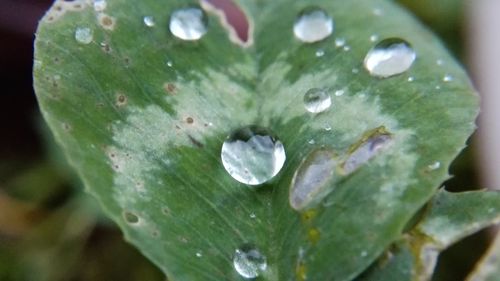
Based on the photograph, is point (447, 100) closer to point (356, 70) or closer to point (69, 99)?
point (356, 70)

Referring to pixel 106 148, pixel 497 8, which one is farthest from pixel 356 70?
pixel 497 8

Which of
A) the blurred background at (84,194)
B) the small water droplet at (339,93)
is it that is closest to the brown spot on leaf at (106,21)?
the small water droplet at (339,93)

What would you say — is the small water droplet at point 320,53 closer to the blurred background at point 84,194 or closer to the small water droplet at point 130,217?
the small water droplet at point 130,217

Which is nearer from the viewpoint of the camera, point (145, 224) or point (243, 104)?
point (145, 224)

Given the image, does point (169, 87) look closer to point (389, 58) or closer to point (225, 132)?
point (225, 132)

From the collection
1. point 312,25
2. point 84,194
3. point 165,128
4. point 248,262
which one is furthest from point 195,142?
point 84,194

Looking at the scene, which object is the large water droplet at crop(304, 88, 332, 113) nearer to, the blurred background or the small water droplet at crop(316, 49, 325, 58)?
the small water droplet at crop(316, 49, 325, 58)

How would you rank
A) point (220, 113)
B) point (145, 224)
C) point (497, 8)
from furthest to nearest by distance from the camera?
point (497, 8), point (220, 113), point (145, 224)

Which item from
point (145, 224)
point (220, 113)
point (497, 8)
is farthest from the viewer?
point (497, 8)
